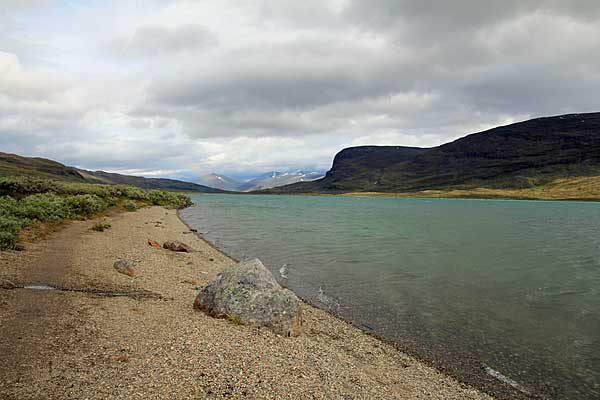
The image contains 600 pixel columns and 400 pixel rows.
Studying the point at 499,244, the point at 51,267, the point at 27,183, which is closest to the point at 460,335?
the point at 51,267

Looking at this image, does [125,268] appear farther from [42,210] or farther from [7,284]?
[42,210]

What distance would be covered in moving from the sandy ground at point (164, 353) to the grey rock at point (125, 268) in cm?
157

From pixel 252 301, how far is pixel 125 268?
9.39 m

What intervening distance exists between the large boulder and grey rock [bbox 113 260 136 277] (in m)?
6.68

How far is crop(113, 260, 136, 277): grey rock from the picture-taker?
18672 mm

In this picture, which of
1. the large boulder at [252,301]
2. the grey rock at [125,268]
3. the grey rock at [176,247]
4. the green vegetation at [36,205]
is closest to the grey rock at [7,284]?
the grey rock at [125,268]

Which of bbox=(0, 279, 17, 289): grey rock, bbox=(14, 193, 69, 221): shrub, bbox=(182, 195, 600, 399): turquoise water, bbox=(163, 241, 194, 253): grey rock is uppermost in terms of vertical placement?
bbox=(14, 193, 69, 221): shrub

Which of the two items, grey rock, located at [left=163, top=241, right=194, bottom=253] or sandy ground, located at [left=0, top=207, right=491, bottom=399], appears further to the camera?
grey rock, located at [left=163, top=241, right=194, bottom=253]

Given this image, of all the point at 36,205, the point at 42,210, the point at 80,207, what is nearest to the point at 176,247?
the point at 42,210

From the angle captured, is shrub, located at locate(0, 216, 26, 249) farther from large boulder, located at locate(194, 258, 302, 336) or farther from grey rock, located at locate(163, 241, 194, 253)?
large boulder, located at locate(194, 258, 302, 336)

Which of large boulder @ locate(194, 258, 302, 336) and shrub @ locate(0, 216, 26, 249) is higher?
shrub @ locate(0, 216, 26, 249)

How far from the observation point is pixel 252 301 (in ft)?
42.8

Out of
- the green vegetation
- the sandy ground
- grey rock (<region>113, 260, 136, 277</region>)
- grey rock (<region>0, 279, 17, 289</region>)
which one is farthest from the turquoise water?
Result: the green vegetation

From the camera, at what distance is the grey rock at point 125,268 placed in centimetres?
1867
